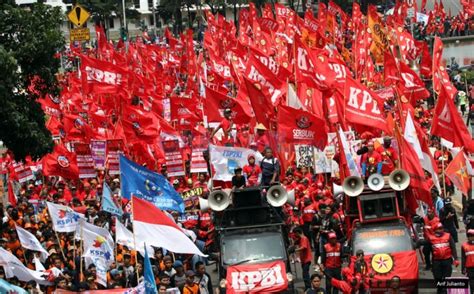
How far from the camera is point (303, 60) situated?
32.4 metres

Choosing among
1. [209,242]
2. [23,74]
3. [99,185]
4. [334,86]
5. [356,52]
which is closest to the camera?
[23,74]

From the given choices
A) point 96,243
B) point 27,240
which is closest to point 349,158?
point 96,243

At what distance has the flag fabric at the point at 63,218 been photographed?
2292cm

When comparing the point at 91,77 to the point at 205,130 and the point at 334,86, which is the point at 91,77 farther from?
the point at 334,86

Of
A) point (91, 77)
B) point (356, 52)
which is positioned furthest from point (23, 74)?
point (356, 52)

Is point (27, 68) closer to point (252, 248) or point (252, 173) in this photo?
point (252, 248)

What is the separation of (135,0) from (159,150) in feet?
302

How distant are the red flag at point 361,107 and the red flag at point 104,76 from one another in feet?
42.4

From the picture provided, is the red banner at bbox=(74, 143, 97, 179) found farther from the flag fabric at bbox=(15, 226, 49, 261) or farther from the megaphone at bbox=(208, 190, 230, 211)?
the flag fabric at bbox=(15, 226, 49, 261)

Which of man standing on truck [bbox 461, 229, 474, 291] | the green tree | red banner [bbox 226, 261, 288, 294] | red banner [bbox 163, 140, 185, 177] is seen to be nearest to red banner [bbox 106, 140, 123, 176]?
red banner [bbox 163, 140, 185, 177]

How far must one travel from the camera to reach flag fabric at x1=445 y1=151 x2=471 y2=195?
24.6 metres

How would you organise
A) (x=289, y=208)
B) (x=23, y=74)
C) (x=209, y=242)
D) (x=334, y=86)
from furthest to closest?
(x=334, y=86) < (x=289, y=208) < (x=209, y=242) < (x=23, y=74)

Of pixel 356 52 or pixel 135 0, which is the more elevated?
pixel 135 0

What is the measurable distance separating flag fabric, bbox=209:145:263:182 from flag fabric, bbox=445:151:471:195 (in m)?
4.40
